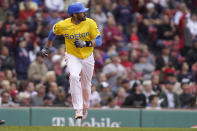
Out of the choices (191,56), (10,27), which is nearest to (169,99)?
(191,56)

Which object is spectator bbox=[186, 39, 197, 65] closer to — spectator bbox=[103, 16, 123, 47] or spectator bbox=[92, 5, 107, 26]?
spectator bbox=[103, 16, 123, 47]

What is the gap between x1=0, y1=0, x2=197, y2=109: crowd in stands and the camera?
1677cm

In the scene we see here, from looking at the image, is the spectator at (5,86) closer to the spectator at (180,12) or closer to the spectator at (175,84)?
the spectator at (175,84)

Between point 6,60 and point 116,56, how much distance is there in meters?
2.91

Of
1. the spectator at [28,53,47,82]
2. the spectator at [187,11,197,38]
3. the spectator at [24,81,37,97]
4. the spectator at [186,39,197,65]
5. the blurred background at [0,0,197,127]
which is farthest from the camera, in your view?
the spectator at [187,11,197,38]

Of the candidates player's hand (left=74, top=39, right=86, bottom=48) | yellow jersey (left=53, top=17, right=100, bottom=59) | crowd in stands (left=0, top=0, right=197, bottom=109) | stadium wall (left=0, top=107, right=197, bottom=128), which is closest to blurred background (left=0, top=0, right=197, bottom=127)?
crowd in stands (left=0, top=0, right=197, bottom=109)

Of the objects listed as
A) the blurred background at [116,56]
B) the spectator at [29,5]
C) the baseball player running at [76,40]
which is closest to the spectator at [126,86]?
the blurred background at [116,56]

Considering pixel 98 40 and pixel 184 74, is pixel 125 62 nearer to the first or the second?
pixel 184 74

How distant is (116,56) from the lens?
60.4 feet

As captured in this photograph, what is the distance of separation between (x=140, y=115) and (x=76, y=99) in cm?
382

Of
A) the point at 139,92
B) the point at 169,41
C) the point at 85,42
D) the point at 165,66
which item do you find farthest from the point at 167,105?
the point at 85,42

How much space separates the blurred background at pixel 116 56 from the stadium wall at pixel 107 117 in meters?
0.42

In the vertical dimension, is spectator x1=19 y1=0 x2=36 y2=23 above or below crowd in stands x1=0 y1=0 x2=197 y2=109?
above

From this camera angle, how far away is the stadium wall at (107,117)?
15531mm
